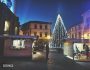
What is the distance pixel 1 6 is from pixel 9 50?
367 inches

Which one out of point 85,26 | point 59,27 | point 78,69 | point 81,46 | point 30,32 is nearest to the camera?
point 78,69

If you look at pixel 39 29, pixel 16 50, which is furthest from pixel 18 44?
pixel 39 29

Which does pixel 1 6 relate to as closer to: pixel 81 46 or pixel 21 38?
pixel 21 38

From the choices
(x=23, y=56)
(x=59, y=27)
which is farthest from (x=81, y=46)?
(x=59, y=27)

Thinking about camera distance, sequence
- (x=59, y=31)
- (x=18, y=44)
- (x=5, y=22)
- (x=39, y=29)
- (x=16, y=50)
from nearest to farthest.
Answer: (x=16, y=50), (x=18, y=44), (x=5, y=22), (x=59, y=31), (x=39, y=29)

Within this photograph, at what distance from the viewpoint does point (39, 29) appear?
284 ft

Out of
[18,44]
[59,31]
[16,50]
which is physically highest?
[59,31]

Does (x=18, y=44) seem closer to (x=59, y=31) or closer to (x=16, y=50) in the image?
(x=16, y=50)

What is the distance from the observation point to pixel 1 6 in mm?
38500

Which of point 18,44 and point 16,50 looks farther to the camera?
point 18,44

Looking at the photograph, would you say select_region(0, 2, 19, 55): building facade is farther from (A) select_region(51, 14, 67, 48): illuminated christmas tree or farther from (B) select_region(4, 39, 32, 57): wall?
(A) select_region(51, 14, 67, 48): illuminated christmas tree

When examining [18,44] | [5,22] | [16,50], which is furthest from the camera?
[5,22]

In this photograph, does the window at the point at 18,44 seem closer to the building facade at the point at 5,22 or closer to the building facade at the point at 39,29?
the building facade at the point at 5,22

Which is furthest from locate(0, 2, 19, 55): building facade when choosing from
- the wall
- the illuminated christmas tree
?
the illuminated christmas tree
